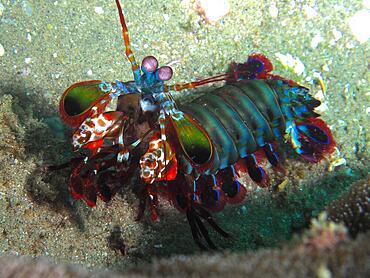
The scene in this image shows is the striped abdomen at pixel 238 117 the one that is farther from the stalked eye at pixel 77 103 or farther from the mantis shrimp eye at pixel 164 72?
the stalked eye at pixel 77 103

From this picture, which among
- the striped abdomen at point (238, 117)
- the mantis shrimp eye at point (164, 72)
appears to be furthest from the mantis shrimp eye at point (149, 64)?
the striped abdomen at point (238, 117)

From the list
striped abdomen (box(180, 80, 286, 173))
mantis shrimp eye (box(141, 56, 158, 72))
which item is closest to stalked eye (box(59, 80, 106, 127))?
mantis shrimp eye (box(141, 56, 158, 72))

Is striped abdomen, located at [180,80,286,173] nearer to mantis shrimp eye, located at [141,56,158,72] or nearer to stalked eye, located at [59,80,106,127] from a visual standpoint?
mantis shrimp eye, located at [141,56,158,72]

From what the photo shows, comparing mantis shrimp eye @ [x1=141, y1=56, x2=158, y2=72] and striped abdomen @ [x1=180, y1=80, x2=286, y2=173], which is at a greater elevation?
mantis shrimp eye @ [x1=141, y1=56, x2=158, y2=72]

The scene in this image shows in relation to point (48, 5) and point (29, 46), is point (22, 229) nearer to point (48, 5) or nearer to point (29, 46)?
point (29, 46)

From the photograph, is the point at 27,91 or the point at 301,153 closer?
the point at 27,91

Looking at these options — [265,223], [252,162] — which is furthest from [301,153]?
[265,223]

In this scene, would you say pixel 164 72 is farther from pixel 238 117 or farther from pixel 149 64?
pixel 238 117
